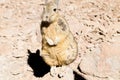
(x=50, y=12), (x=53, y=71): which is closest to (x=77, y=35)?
(x=53, y=71)

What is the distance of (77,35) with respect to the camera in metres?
6.05

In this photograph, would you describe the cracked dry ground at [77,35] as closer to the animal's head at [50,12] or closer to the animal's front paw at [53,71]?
the animal's front paw at [53,71]

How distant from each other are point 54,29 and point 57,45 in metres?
0.21

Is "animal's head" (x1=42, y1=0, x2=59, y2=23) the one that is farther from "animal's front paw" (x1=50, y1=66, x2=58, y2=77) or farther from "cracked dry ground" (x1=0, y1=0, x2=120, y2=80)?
"cracked dry ground" (x1=0, y1=0, x2=120, y2=80)

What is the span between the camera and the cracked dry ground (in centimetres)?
543

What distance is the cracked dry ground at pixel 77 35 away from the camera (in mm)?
5426

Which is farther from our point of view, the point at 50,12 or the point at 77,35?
the point at 77,35

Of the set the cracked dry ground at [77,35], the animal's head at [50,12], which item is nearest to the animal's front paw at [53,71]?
the cracked dry ground at [77,35]

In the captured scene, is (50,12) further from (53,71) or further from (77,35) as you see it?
(77,35)

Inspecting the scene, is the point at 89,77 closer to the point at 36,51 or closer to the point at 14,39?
the point at 36,51

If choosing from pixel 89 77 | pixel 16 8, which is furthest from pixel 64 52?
pixel 16 8

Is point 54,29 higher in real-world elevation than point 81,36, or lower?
higher

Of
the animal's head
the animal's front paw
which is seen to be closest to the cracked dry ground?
the animal's front paw

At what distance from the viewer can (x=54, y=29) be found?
4891mm
